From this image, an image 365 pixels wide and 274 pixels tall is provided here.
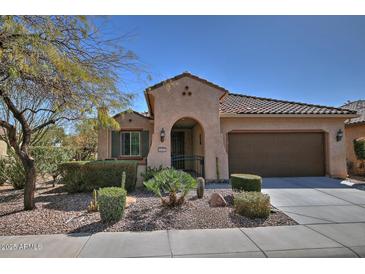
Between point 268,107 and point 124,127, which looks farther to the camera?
point 124,127

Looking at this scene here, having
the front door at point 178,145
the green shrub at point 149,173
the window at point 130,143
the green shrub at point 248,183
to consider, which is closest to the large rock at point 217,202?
the green shrub at point 248,183

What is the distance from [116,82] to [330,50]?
868 cm

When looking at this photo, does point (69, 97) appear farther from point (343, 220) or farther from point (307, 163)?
point (307, 163)

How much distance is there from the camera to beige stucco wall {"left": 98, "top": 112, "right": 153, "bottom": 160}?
13.4 meters

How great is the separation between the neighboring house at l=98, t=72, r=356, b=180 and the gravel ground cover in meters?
3.86

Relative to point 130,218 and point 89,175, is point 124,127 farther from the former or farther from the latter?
point 130,218

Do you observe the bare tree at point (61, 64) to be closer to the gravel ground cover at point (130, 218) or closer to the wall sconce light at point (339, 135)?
the gravel ground cover at point (130, 218)

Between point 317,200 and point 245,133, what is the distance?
5.27m

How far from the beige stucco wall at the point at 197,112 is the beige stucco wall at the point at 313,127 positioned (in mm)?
1062

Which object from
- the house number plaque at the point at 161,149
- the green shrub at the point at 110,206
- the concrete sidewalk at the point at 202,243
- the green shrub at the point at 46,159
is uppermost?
the house number plaque at the point at 161,149

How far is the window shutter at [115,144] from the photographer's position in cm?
1358

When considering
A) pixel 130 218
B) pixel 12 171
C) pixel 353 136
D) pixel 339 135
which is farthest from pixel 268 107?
pixel 12 171

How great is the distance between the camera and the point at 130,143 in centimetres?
1382
